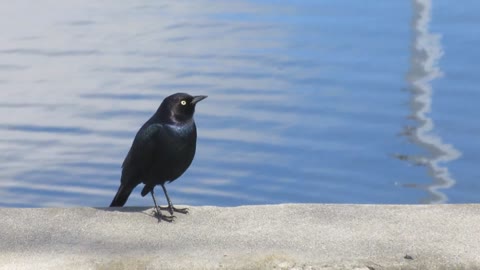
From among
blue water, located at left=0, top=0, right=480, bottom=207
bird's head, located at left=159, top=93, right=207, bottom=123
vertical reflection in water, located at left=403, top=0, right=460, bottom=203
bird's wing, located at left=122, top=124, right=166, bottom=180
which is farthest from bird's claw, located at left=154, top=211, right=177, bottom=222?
vertical reflection in water, located at left=403, top=0, right=460, bottom=203

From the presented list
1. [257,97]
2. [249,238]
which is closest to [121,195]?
[249,238]

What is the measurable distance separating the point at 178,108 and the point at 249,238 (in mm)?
798

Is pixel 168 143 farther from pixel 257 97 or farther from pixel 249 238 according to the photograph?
pixel 257 97

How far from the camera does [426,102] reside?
31.0ft

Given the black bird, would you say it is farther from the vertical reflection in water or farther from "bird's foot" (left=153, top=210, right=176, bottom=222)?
the vertical reflection in water

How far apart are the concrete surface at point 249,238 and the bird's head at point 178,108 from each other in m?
0.39

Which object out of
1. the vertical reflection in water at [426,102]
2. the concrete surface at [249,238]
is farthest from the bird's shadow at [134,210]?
the vertical reflection in water at [426,102]

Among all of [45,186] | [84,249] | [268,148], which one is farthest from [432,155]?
[84,249]

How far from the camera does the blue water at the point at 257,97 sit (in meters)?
7.89

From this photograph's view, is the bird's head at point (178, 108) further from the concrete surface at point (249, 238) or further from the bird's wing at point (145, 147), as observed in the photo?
the concrete surface at point (249, 238)

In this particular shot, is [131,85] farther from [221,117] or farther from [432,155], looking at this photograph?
[432,155]

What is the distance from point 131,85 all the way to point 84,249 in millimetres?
5365

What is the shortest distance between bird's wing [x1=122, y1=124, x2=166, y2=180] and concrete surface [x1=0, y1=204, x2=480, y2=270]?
20 centimetres

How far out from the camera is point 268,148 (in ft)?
27.7
